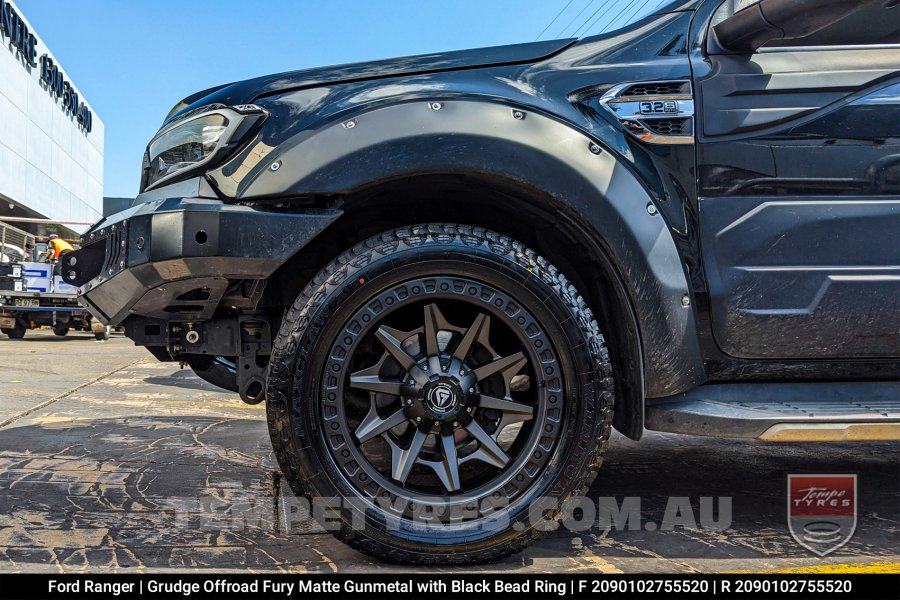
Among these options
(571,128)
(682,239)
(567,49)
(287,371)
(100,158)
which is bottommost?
(287,371)

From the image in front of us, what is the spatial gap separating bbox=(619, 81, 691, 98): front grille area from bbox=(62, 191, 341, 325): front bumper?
3.15 ft

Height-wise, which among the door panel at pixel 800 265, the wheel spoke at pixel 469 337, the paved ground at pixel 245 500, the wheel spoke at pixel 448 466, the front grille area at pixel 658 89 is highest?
the front grille area at pixel 658 89

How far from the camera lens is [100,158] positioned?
1619 inches

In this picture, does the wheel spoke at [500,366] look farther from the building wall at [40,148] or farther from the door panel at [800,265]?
the building wall at [40,148]

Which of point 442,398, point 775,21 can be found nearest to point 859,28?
point 775,21

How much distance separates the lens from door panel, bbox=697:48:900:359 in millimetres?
1873

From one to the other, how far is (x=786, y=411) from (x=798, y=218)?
0.58 meters

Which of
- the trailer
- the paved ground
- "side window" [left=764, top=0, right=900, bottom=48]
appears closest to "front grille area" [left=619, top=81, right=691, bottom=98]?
"side window" [left=764, top=0, right=900, bottom=48]

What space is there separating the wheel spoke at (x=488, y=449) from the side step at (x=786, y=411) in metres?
0.47

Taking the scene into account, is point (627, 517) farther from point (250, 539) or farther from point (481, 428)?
point (250, 539)

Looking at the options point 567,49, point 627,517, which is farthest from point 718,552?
point 567,49

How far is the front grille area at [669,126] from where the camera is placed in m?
1.88

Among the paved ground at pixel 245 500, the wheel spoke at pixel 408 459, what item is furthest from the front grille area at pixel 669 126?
the paved ground at pixel 245 500
